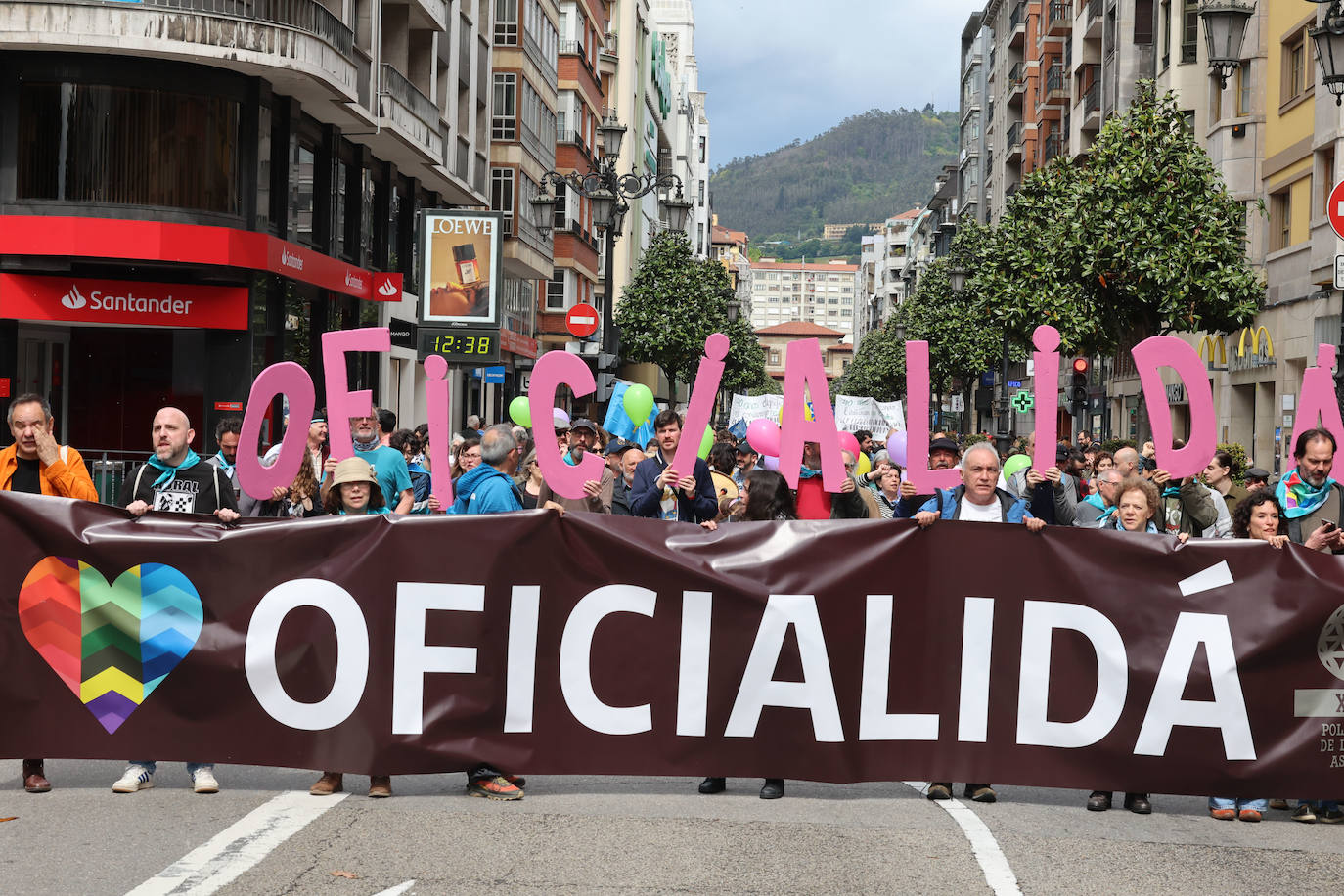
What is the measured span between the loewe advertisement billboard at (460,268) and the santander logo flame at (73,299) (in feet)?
18.1

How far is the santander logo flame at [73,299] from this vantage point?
25.5 metres

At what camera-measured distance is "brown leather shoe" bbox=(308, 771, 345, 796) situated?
790 centimetres

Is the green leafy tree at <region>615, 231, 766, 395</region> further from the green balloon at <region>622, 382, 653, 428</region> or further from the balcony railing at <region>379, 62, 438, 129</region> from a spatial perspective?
the green balloon at <region>622, 382, 653, 428</region>

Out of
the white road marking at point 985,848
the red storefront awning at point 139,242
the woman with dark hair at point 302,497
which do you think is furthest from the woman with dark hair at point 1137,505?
the red storefront awning at point 139,242

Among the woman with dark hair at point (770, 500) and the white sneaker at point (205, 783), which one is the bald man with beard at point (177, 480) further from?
the woman with dark hair at point (770, 500)

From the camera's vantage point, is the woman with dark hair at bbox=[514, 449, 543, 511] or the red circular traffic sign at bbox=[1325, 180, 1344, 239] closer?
the woman with dark hair at bbox=[514, 449, 543, 511]

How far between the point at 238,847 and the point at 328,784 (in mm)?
1178

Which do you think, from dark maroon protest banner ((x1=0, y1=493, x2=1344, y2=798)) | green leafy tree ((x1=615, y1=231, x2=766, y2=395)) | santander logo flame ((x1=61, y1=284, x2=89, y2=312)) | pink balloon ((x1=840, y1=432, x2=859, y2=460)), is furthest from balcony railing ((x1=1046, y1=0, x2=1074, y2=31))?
dark maroon protest banner ((x1=0, y1=493, x2=1344, y2=798))

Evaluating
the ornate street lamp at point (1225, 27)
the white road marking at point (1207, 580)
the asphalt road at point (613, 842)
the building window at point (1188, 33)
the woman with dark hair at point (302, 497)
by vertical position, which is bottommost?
the asphalt road at point (613, 842)

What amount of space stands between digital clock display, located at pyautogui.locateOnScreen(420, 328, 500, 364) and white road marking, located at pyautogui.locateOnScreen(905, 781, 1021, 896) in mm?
14268

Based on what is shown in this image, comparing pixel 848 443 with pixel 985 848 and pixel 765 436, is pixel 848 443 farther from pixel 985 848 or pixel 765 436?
pixel 985 848

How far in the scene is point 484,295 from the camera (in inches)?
898

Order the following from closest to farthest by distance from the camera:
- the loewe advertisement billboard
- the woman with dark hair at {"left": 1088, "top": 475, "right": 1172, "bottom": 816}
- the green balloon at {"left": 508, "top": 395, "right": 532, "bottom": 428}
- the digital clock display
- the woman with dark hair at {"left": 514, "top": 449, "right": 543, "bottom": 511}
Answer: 1. the woman with dark hair at {"left": 1088, "top": 475, "right": 1172, "bottom": 816}
2. the woman with dark hair at {"left": 514, "top": 449, "right": 543, "bottom": 511}
3. the green balloon at {"left": 508, "top": 395, "right": 532, "bottom": 428}
4. the digital clock display
5. the loewe advertisement billboard

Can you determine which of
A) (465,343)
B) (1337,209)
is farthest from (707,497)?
(465,343)
